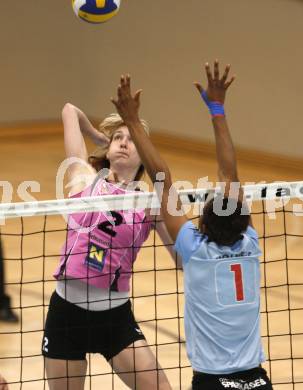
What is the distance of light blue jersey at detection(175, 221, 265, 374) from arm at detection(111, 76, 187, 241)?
70mm

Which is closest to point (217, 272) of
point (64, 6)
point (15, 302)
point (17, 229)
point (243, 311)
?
point (243, 311)

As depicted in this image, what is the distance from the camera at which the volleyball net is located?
553cm

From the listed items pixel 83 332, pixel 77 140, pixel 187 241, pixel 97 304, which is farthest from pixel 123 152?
pixel 187 241

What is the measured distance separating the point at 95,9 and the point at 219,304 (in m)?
3.02

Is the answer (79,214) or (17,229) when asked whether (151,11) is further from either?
(79,214)

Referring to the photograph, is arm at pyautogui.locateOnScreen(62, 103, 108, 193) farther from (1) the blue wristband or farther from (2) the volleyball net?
(1) the blue wristband

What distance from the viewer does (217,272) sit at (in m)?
4.55

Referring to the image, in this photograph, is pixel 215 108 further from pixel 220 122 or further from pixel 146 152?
pixel 146 152

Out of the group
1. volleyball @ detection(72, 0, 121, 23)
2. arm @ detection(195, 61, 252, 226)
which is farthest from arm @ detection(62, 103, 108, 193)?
volleyball @ detection(72, 0, 121, 23)

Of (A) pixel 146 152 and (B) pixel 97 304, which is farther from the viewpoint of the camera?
(B) pixel 97 304

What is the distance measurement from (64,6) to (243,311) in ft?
31.4

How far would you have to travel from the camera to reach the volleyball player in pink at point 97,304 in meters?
5.48

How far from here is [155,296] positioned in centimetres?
639

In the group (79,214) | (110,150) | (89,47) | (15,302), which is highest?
(89,47)
